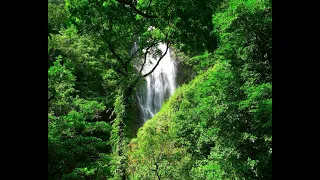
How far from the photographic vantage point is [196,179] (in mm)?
8375

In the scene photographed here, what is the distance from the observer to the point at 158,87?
20.0 m

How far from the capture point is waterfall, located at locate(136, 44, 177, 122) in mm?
19375

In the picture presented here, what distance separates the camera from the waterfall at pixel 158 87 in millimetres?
19375
